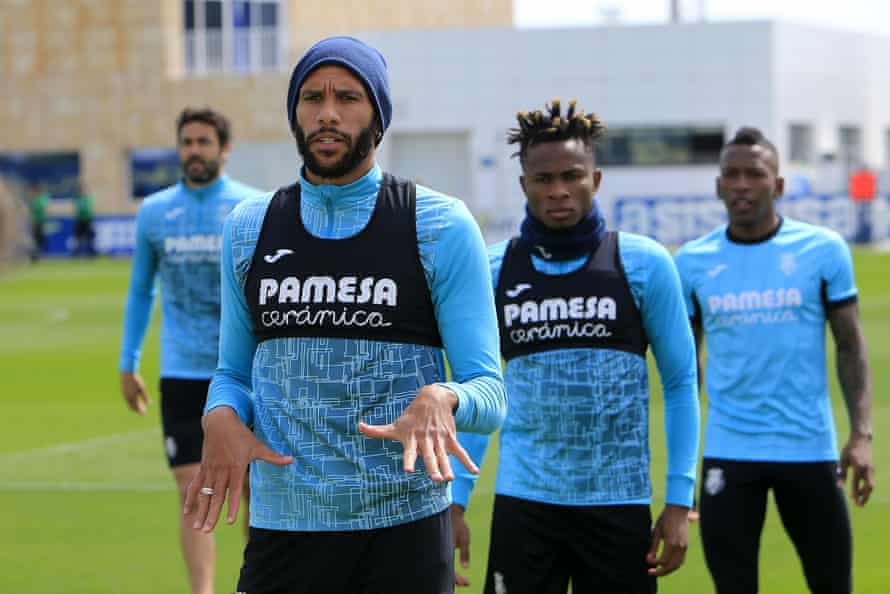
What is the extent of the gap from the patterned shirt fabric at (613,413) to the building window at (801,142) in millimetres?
52980

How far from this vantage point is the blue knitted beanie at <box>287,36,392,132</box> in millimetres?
4391

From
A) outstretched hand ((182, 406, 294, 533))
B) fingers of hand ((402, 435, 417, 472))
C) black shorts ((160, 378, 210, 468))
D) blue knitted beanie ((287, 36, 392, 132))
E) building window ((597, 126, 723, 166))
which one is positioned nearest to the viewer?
fingers of hand ((402, 435, 417, 472))

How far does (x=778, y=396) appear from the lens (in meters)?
6.93

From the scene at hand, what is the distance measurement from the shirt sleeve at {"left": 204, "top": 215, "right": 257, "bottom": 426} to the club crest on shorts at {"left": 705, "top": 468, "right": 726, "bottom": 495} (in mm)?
2807

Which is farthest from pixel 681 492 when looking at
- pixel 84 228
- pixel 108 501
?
pixel 84 228

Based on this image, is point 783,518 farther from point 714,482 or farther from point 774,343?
point 774,343

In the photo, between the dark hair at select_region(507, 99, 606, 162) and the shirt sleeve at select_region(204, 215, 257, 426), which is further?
the dark hair at select_region(507, 99, 606, 162)

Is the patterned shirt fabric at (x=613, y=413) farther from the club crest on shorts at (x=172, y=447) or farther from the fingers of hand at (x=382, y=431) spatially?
Result: the club crest on shorts at (x=172, y=447)

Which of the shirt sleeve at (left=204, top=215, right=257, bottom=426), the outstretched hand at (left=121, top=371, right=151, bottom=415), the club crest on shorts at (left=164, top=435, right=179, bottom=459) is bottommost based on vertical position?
the club crest on shorts at (left=164, top=435, right=179, bottom=459)

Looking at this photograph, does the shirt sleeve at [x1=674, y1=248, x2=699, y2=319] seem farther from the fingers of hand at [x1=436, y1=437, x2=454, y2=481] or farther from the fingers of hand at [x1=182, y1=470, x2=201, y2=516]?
the fingers of hand at [x1=436, y1=437, x2=454, y2=481]

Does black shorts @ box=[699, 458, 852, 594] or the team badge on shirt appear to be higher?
the team badge on shirt

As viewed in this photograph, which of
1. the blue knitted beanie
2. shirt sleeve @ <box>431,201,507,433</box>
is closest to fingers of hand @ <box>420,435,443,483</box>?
shirt sleeve @ <box>431,201,507,433</box>

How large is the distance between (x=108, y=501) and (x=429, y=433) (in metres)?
7.84

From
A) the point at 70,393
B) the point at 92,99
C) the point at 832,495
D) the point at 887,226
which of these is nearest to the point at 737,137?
the point at 832,495
